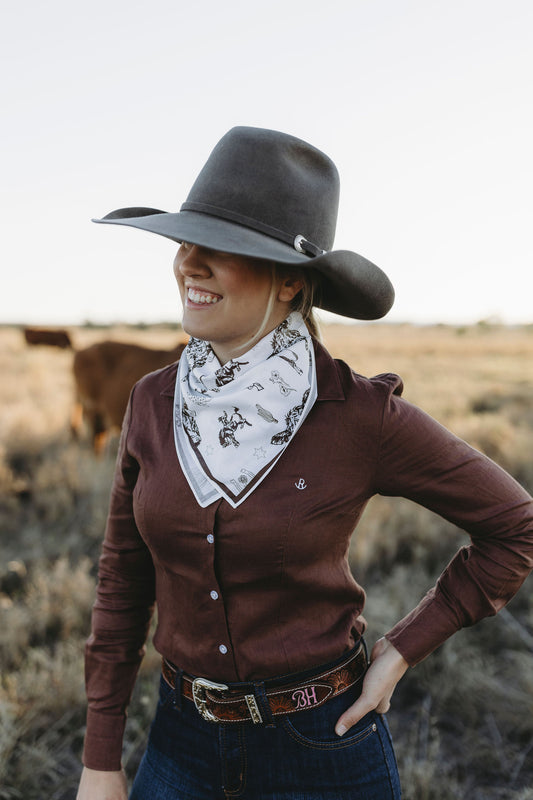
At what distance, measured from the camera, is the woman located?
1389 mm

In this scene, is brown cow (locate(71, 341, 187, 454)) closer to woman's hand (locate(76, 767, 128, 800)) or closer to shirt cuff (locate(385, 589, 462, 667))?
woman's hand (locate(76, 767, 128, 800))

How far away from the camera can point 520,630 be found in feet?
12.2

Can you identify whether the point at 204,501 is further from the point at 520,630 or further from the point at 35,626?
the point at 520,630

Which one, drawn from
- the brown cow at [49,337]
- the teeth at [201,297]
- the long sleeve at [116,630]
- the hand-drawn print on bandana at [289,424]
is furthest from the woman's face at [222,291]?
the brown cow at [49,337]

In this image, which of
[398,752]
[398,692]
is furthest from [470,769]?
[398,692]

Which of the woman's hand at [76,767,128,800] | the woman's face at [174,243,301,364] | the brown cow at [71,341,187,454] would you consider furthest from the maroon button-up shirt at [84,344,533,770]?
the brown cow at [71,341,187,454]

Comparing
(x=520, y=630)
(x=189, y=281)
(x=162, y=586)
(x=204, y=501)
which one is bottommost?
(x=520, y=630)

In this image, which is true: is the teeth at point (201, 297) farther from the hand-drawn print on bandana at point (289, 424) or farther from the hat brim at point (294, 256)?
the hand-drawn print on bandana at point (289, 424)

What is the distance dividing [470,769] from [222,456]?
2304 millimetres

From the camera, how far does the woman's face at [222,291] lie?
144cm

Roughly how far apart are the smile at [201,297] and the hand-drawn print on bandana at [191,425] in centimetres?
27

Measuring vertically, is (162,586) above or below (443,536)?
above

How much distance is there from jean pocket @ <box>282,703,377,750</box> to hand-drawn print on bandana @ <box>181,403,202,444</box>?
675mm

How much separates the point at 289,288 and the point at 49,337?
61.0 feet
